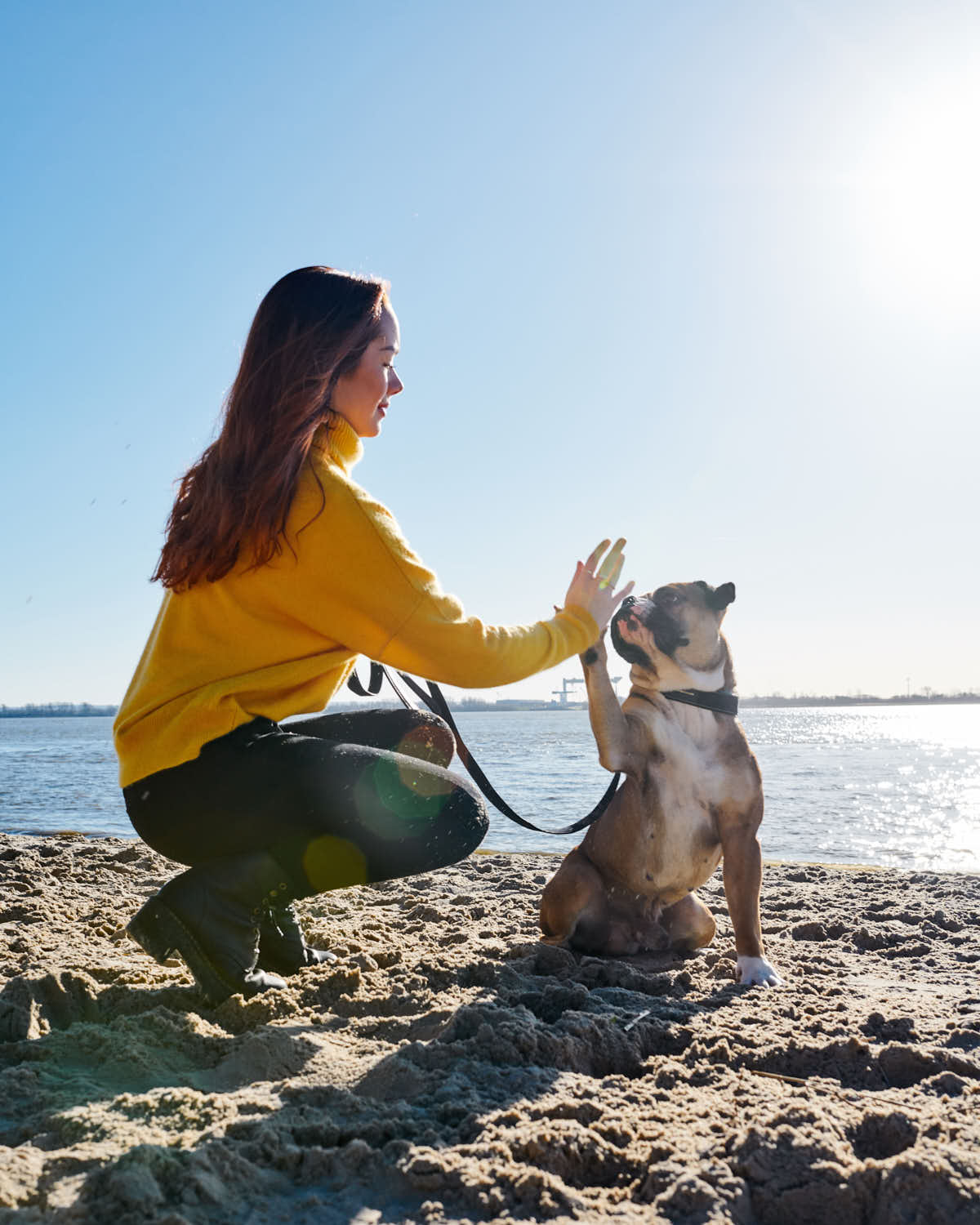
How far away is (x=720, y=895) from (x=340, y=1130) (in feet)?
11.1

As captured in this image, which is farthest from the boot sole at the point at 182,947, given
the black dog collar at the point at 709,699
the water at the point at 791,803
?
the water at the point at 791,803

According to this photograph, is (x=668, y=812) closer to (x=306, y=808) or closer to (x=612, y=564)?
(x=612, y=564)

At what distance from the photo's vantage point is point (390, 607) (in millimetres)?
2264

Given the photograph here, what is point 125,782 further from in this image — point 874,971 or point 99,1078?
point 874,971

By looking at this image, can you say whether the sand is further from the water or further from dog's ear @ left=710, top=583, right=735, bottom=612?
the water

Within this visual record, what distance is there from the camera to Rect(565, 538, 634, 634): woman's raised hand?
8.82 feet

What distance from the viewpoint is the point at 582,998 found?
2.48 m

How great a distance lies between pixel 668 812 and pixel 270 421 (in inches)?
74.1

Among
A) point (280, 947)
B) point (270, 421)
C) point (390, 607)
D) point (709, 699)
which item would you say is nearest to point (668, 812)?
point (709, 699)

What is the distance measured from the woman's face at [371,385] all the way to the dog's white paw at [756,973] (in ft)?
6.55

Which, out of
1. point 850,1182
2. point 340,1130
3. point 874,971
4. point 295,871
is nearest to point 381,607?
point 295,871

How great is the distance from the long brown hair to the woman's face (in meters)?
0.03

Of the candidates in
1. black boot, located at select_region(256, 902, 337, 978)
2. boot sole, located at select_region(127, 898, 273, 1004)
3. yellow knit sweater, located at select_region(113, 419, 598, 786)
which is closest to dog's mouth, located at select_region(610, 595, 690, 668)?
yellow knit sweater, located at select_region(113, 419, 598, 786)

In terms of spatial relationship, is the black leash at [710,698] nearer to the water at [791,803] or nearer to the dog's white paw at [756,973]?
the dog's white paw at [756,973]
